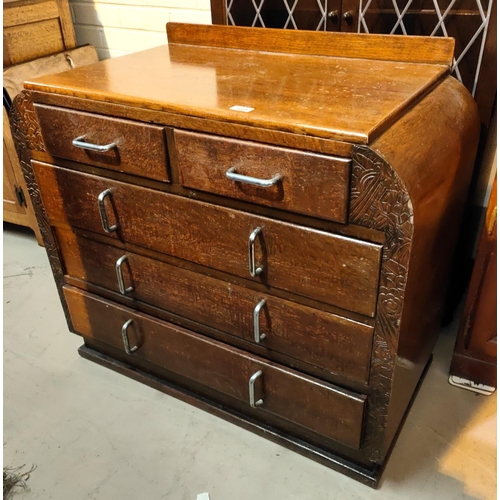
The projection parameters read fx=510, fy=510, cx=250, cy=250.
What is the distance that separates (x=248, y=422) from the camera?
4.10 ft

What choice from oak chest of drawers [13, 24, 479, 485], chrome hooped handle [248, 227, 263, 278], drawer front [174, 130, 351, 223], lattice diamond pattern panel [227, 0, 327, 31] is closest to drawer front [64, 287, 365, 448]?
oak chest of drawers [13, 24, 479, 485]

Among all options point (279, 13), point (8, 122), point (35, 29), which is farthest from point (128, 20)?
point (279, 13)

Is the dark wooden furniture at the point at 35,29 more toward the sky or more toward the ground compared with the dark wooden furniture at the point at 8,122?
more toward the sky

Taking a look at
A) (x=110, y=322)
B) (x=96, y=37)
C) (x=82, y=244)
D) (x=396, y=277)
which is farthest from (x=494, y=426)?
(x=96, y=37)

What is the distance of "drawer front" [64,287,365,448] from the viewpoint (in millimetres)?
1038

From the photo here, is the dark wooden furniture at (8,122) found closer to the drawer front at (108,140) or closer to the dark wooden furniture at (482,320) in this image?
the drawer front at (108,140)

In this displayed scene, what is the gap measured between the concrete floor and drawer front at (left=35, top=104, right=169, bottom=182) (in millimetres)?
649

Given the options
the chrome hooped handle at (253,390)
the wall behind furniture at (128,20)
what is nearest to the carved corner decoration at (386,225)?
the chrome hooped handle at (253,390)

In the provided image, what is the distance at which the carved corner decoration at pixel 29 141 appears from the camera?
1104 millimetres

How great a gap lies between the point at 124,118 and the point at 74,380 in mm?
804

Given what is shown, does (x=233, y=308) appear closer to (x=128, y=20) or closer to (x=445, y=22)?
(x=445, y=22)

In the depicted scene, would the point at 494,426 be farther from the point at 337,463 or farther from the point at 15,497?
the point at 15,497

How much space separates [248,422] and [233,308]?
1.15 feet

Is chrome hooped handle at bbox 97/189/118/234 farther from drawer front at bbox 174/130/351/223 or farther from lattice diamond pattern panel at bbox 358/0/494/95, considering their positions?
lattice diamond pattern panel at bbox 358/0/494/95
